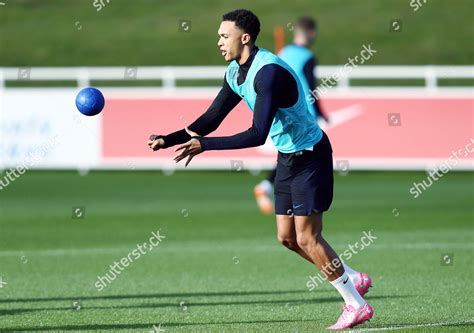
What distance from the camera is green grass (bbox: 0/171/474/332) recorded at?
9.77 meters

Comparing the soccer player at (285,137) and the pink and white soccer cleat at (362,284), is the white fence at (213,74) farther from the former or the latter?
the soccer player at (285,137)

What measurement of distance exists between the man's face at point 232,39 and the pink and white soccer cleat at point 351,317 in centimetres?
213

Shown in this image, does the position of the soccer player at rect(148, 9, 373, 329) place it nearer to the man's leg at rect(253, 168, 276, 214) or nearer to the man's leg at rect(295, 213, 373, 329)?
the man's leg at rect(295, 213, 373, 329)

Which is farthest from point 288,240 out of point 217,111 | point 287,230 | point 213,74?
point 213,74

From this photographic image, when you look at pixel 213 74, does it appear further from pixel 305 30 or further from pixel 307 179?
pixel 307 179

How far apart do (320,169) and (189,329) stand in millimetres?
1592

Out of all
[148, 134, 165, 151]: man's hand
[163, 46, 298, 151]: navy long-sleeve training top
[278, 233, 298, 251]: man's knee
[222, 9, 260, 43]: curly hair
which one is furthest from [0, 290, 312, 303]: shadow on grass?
[222, 9, 260, 43]: curly hair

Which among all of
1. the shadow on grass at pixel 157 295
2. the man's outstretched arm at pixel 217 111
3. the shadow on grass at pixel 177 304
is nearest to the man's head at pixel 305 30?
the shadow on grass at pixel 157 295

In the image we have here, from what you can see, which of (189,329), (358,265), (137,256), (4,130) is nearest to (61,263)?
(137,256)

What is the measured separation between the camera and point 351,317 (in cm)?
889

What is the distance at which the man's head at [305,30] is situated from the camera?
53.7ft

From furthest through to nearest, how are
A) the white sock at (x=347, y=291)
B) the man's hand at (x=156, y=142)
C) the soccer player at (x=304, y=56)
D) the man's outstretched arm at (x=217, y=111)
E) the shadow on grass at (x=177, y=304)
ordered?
the soccer player at (x=304, y=56), the shadow on grass at (x=177, y=304), the man's outstretched arm at (x=217, y=111), the white sock at (x=347, y=291), the man's hand at (x=156, y=142)

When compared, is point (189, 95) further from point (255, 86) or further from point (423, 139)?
point (255, 86)

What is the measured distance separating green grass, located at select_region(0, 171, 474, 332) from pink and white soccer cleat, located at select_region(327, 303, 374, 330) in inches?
8.2
